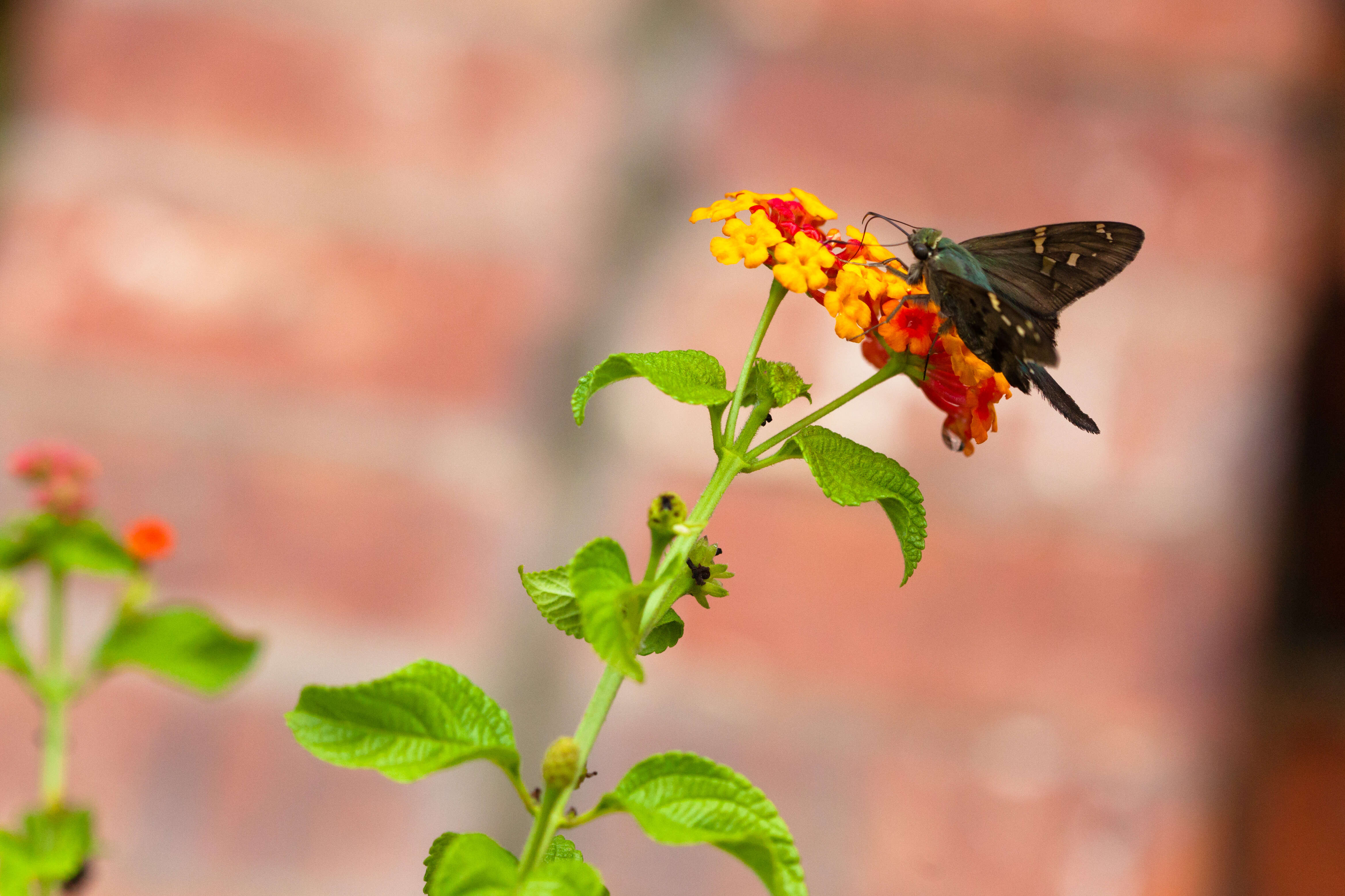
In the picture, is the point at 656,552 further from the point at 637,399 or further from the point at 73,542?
the point at 637,399

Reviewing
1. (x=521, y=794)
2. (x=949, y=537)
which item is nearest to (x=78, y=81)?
(x=949, y=537)

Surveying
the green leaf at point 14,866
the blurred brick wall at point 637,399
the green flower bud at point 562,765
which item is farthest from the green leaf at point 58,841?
the blurred brick wall at point 637,399

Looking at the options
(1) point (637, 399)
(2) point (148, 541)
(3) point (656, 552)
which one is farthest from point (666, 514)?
(1) point (637, 399)

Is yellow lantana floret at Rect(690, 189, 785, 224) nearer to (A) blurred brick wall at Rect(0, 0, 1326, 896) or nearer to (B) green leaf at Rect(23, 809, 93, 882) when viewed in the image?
(B) green leaf at Rect(23, 809, 93, 882)

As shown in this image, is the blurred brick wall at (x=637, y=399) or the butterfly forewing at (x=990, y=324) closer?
the butterfly forewing at (x=990, y=324)

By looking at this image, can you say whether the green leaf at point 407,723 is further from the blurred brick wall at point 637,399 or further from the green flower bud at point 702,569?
the blurred brick wall at point 637,399
